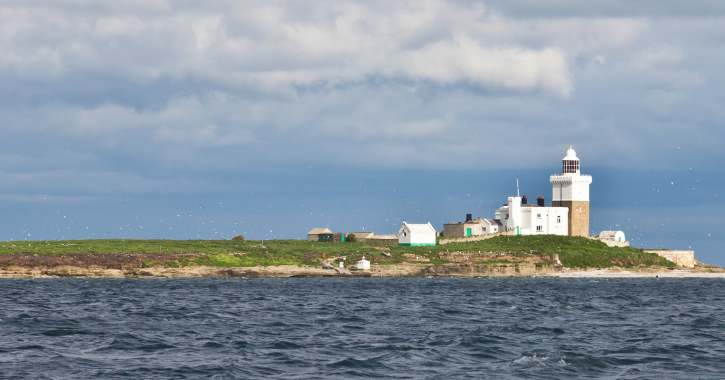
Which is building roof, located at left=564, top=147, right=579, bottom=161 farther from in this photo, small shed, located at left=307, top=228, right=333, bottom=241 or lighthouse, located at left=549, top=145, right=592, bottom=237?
small shed, located at left=307, top=228, right=333, bottom=241

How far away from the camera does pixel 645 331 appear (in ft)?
124

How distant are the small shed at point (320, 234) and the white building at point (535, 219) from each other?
109ft

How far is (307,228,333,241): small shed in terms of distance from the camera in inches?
5285

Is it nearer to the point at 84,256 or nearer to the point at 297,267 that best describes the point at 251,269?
the point at 297,267

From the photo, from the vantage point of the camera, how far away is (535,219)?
442 feet

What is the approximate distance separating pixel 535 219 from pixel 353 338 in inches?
4168

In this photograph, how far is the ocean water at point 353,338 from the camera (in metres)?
25.9

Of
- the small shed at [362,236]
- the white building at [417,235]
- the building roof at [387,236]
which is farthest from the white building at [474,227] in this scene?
the small shed at [362,236]

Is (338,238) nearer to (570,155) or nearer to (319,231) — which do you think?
(319,231)

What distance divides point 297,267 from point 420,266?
1927 centimetres

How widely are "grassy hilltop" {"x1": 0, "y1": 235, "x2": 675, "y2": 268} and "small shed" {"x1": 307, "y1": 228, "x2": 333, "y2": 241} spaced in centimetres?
464

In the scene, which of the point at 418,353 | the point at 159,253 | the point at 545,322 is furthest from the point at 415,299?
the point at 159,253

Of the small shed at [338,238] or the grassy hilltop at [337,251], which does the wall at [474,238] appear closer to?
the grassy hilltop at [337,251]

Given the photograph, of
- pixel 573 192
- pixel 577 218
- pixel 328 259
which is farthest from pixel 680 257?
pixel 328 259
